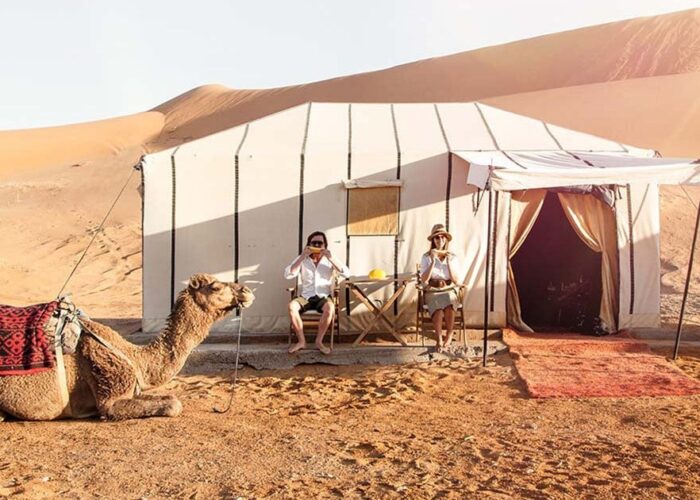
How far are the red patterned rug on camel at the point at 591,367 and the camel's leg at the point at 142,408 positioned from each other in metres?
2.93

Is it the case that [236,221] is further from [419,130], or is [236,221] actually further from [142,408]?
[142,408]

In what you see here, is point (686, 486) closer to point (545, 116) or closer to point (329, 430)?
point (329, 430)

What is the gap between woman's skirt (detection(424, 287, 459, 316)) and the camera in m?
7.25

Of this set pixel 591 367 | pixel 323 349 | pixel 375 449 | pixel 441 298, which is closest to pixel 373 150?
pixel 441 298

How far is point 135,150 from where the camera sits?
34.2 m

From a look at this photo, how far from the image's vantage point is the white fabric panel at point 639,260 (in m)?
8.20

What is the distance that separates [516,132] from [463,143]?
35.2 inches

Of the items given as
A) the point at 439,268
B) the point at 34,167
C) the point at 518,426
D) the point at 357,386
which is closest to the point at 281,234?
the point at 439,268

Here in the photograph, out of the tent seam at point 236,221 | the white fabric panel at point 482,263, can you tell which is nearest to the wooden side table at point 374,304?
the white fabric panel at point 482,263

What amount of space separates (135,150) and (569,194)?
2947 cm

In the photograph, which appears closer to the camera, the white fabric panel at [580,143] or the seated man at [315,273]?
the seated man at [315,273]

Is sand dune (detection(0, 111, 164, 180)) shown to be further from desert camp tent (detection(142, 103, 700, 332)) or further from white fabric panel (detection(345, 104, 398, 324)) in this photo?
white fabric panel (detection(345, 104, 398, 324))

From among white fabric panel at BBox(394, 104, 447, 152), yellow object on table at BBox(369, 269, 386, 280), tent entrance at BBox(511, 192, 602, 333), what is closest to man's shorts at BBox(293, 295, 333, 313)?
yellow object on table at BBox(369, 269, 386, 280)

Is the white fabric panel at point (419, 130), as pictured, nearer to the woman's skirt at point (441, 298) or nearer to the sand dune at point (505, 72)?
the woman's skirt at point (441, 298)
